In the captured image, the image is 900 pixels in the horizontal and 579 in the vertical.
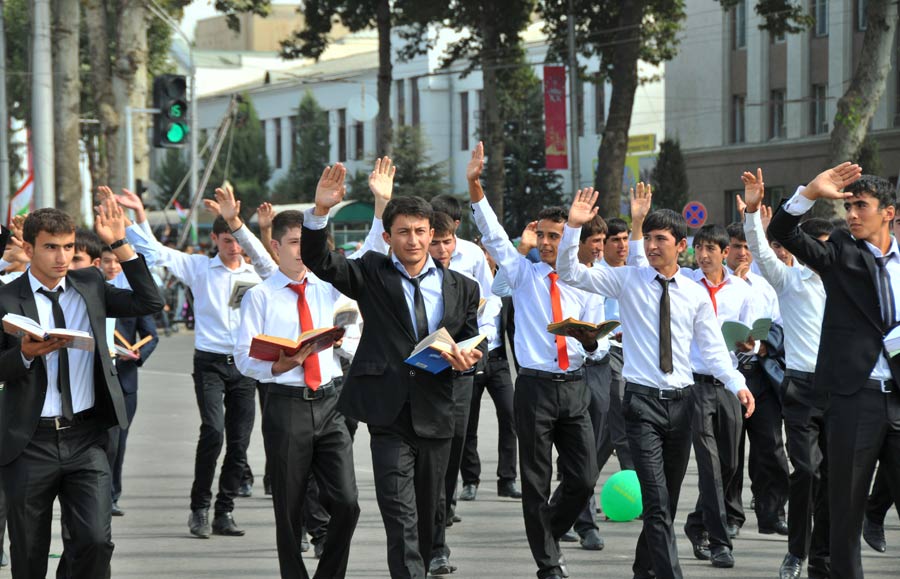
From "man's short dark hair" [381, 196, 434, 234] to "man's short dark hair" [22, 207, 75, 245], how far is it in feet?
4.74

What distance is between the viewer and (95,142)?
46031mm

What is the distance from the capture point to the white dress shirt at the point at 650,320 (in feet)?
26.9

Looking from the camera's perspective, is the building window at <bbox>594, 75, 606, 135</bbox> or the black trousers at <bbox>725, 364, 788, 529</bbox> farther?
the building window at <bbox>594, 75, 606, 135</bbox>

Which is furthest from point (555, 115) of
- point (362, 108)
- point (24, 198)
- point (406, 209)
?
point (406, 209)

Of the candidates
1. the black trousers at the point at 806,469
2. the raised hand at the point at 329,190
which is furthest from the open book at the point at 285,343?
the black trousers at the point at 806,469

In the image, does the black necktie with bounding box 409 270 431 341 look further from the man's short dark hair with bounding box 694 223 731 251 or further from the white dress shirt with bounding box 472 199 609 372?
the man's short dark hair with bounding box 694 223 731 251

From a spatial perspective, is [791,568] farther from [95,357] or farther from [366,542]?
[95,357]

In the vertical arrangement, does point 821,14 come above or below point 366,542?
above

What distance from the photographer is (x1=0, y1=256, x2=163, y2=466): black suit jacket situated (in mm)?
6668

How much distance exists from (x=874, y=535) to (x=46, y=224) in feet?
18.0

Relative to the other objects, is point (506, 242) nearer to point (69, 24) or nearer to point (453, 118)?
point (69, 24)

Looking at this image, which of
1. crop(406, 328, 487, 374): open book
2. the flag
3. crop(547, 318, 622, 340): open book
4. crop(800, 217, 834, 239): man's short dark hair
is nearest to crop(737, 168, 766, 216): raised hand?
crop(547, 318, 622, 340): open book

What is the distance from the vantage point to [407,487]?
7.18m

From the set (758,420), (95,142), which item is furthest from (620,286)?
(95,142)
